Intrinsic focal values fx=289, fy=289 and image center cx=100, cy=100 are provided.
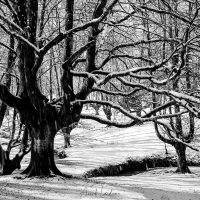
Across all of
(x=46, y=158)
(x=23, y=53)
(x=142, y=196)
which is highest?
(x=23, y=53)

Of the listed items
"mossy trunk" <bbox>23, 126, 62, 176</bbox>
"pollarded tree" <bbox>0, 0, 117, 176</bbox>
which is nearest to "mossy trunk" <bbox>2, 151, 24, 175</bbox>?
"pollarded tree" <bbox>0, 0, 117, 176</bbox>

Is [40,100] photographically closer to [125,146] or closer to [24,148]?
[24,148]

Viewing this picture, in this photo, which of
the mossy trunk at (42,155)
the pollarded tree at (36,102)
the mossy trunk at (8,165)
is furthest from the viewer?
the mossy trunk at (8,165)

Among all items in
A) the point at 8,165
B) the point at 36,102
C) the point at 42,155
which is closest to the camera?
the point at 36,102

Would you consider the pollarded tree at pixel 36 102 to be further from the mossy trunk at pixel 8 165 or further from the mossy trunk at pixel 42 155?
the mossy trunk at pixel 8 165

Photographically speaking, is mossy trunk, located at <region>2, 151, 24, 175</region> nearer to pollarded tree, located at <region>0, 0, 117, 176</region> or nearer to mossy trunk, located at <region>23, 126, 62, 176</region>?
pollarded tree, located at <region>0, 0, 117, 176</region>

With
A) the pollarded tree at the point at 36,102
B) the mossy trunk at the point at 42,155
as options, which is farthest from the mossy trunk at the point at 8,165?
the mossy trunk at the point at 42,155

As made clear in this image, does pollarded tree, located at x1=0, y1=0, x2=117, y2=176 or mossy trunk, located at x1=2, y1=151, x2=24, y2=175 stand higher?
pollarded tree, located at x1=0, y1=0, x2=117, y2=176

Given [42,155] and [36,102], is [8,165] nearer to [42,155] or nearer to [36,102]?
[42,155]

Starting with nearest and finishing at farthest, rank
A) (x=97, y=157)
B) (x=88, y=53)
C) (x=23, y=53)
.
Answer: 1. (x=23, y=53)
2. (x=88, y=53)
3. (x=97, y=157)

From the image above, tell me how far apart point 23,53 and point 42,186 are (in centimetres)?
360

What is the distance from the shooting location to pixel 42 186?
708 cm

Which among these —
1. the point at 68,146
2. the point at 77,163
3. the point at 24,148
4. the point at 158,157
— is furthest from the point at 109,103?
the point at 68,146

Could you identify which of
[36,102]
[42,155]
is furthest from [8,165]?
[36,102]
